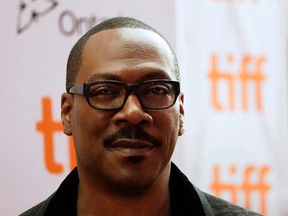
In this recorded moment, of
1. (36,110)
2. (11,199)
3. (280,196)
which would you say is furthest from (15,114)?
(280,196)

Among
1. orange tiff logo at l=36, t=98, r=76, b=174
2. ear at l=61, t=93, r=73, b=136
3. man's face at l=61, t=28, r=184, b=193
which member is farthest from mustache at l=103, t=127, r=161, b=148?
orange tiff logo at l=36, t=98, r=76, b=174

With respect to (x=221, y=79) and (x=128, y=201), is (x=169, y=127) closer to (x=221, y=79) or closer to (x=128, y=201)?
(x=128, y=201)

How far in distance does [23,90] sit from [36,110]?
52 mm

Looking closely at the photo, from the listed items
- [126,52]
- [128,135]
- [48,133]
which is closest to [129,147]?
[128,135]

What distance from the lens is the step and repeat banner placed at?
4.02ft

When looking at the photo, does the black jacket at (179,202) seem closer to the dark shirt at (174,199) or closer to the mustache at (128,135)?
the dark shirt at (174,199)

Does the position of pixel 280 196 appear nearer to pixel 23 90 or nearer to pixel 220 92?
pixel 220 92

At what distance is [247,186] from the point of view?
1.40m

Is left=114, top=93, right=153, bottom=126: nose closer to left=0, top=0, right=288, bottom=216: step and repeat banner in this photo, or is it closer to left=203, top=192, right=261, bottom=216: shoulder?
left=203, top=192, right=261, bottom=216: shoulder

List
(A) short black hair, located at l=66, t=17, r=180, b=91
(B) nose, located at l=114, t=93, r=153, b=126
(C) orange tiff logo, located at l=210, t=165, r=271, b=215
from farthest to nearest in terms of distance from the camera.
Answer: (C) orange tiff logo, located at l=210, t=165, r=271, b=215
(A) short black hair, located at l=66, t=17, r=180, b=91
(B) nose, located at l=114, t=93, r=153, b=126

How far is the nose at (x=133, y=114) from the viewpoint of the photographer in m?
0.81

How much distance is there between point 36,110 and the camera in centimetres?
119

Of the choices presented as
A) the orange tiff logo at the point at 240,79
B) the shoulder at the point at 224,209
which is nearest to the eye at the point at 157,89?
the shoulder at the point at 224,209

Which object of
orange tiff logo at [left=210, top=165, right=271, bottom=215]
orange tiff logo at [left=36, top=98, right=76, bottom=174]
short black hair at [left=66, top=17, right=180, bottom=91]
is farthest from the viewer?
orange tiff logo at [left=210, top=165, right=271, bottom=215]
